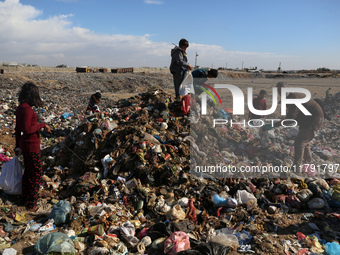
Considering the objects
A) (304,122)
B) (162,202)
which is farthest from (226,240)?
(304,122)

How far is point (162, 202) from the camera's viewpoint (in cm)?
360

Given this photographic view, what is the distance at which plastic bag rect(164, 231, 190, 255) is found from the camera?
266cm

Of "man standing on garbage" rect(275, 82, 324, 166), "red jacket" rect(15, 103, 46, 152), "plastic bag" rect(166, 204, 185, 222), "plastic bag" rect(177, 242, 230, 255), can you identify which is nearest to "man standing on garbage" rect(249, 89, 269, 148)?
"man standing on garbage" rect(275, 82, 324, 166)

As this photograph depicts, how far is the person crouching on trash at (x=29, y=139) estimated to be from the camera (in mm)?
3000

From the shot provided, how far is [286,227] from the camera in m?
3.32

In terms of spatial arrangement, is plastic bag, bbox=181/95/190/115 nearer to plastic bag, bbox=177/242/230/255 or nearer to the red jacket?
the red jacket

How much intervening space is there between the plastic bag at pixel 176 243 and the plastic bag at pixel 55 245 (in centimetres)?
99

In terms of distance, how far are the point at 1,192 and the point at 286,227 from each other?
4160 mm

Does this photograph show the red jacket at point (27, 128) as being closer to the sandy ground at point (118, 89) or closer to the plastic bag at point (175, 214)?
the sandy ground at point (118, 89)

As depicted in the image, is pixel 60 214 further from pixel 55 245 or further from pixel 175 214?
pixel 175 214

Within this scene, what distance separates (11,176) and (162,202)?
6.99 ft

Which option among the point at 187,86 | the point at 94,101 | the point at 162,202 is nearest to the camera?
the point at 162,202

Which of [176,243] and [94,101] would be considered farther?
[94,101]

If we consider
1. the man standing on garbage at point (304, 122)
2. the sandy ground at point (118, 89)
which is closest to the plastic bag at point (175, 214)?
the sandy ground at point (118, 89)
